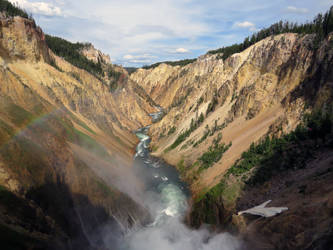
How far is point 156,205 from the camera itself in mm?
26938

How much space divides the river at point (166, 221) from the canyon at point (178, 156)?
88 centimetres

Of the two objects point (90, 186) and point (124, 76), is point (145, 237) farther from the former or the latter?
point (124, 76)

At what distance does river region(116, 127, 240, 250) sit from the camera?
16.3 m

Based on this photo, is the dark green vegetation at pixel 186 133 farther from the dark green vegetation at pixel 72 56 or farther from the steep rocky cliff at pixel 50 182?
the dark green vegetation at pixel 72 56

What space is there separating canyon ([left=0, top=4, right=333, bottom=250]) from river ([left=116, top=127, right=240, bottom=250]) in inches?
34.6

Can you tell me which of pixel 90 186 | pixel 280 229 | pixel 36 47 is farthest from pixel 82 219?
pixel 36 47

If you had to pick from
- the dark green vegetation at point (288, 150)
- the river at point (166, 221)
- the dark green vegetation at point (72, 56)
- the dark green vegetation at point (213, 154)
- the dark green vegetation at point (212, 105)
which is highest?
the dark green vegetation at point (72, 56)

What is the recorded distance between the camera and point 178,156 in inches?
1526

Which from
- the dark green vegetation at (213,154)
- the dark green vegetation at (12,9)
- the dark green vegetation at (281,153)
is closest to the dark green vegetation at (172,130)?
the dark green vegetation at (213,154)

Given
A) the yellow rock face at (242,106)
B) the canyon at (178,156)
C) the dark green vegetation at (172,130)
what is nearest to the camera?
the canyon at (178,156)

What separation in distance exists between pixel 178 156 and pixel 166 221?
1556 centimetres

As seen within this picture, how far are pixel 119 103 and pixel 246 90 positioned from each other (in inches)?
1470

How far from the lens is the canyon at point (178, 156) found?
39.0 ft

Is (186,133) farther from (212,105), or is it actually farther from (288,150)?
(288,150)
